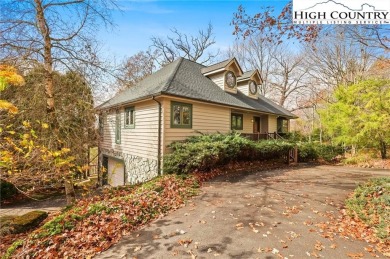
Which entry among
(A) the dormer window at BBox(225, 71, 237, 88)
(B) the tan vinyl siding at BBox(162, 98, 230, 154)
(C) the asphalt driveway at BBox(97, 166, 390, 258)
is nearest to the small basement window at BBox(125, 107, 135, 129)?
(B) the tan vinyl siding at BBox(162, 98, 230, 154)

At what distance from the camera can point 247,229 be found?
174 inches

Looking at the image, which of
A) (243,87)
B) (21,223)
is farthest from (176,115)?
(243,87)

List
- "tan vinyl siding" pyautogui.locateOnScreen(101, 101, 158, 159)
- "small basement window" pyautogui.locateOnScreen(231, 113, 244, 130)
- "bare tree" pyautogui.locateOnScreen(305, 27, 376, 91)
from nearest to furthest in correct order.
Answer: "tan vinyl siding" pyautogui.locateOnScreen(101, 101, 158, 159)
"small basement window" pyautogui.locateOnScreen(231, 113, 244, 130)
"bare tree" pyautogui.locateOnScreen(305, 27, 376, 91)

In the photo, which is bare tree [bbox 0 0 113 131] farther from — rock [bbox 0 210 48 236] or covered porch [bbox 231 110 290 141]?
covered porch [bbox 231 110 290 141]

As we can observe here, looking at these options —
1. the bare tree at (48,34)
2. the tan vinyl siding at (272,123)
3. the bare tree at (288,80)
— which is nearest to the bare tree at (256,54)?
the bare tree at (288,80)

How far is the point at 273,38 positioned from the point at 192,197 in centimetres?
530

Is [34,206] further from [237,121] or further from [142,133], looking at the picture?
[237,121]

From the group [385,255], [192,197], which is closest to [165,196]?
[192,197]

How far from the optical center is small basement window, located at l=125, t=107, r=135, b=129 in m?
12.6

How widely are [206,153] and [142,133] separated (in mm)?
4596

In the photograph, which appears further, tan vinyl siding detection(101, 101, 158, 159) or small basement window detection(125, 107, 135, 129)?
small basement window detection(125, 107, 135, 129)

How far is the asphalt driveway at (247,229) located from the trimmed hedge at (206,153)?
185 centimetres

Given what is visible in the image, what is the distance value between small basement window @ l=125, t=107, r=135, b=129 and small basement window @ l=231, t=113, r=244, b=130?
22.8 feet

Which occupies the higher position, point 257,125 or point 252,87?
point 252,87
